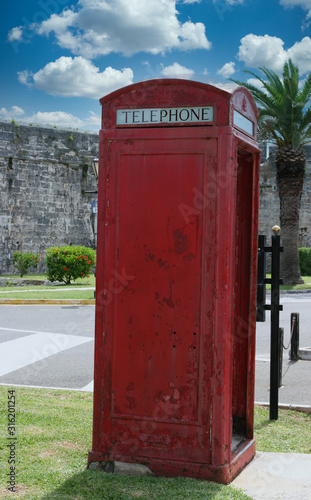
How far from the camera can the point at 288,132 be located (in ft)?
70.8

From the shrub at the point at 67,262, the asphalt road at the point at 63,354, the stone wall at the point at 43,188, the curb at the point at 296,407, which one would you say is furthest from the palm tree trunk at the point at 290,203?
the curb at the point at 296,407

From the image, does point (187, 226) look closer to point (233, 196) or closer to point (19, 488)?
point (233, 196)

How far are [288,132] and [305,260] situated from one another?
7.50 metres

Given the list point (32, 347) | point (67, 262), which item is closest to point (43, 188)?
point (67, 262)

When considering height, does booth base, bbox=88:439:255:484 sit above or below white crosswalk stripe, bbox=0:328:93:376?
above

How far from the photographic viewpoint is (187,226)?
3615 mm

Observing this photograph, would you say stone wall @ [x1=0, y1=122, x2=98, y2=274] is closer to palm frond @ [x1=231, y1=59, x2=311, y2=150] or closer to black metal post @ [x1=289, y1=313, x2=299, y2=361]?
palm frond @ [x1=231, y1=59, x2=311, y2=150]

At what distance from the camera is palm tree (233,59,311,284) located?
20.9 metres

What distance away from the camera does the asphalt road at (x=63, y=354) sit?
6691 mm

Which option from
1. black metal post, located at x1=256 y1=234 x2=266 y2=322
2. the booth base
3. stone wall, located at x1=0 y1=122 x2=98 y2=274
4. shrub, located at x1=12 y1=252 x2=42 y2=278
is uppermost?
stone wall, located at x1=0 y1=122 x2=98 y2=274

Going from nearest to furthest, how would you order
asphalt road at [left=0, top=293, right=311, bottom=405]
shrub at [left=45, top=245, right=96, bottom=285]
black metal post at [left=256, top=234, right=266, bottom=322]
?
black metal post at [left=256, top=234, right=266, bottom=322], asphalt road at [left=0, top=293, right=311, bottom=405], shrub at [left=45, top=245, right=96, bottom=285]

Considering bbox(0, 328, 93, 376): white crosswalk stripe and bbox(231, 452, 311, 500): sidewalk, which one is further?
bbox(0, 328, 93, 376): white crosswalk stripe

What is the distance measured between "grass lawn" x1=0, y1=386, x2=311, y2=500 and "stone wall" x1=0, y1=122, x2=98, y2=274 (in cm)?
1882

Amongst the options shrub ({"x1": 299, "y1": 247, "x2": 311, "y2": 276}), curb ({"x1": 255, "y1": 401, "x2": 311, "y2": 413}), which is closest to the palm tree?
shrub ({"x1": 299, "y1": 247, "x2": 311, "y2": 276})
